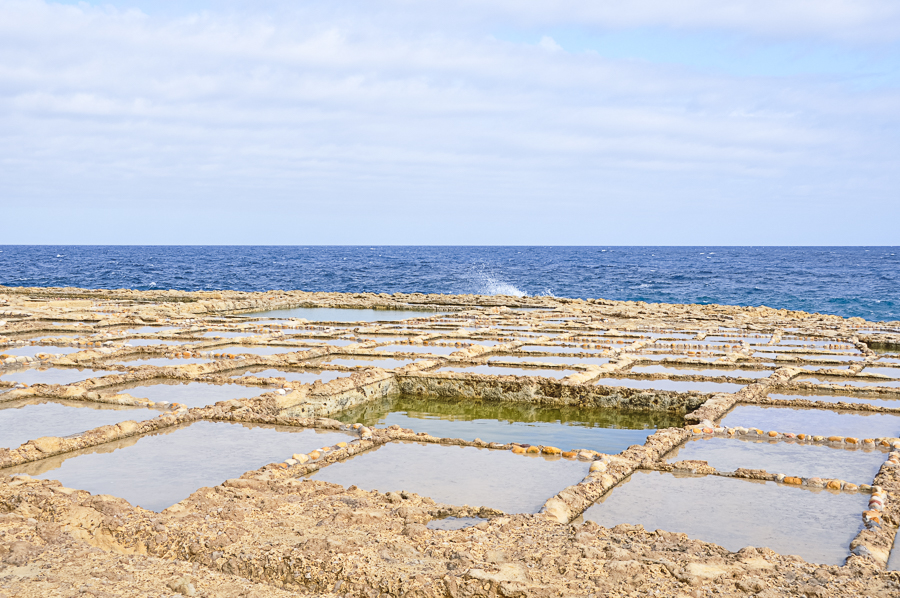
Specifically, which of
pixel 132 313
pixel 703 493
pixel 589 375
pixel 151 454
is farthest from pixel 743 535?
pixel 132 313

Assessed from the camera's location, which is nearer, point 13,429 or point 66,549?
point 66,549

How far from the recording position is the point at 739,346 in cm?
1373

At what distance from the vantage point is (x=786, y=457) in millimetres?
6578

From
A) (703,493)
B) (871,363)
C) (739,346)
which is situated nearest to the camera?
(703,493)

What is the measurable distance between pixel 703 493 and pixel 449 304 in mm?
16902

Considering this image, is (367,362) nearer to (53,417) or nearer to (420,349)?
(420,349)

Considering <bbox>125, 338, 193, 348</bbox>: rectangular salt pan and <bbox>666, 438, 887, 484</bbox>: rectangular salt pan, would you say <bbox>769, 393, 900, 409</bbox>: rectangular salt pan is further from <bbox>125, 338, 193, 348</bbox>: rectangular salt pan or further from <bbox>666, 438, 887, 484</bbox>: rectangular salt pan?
<bbox>125, 338, 193, 348</bbox>: rectangular salt pan

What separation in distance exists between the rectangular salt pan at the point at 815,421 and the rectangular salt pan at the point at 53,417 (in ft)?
20.1

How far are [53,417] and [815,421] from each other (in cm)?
776

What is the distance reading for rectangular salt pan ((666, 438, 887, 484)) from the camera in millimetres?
6145

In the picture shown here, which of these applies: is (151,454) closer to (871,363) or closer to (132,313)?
(871,363)

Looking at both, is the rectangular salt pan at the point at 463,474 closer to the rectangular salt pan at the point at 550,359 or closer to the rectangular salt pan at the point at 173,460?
the rectangular salt pan at the point at 173,460

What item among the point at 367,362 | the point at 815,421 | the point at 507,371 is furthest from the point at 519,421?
the point at 367,362

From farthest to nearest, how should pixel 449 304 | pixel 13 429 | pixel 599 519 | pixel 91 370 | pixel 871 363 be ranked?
pixel 449 304 → pixel 871 363 → pixel 91 370 → pixel 13 429 → pixel 599 519
